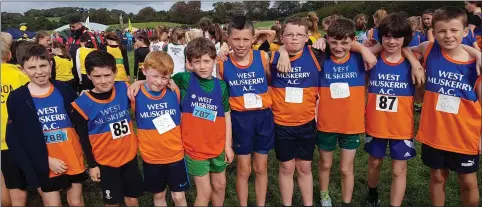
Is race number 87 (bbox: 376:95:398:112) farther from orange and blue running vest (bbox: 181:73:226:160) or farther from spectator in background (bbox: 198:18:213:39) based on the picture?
spectator in background (bbox: 198:18:213:39)

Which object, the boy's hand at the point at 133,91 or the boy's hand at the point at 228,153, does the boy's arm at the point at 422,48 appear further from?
the boy's hand at the point at 133,91

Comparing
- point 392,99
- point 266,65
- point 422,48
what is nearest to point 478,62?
point 422,48

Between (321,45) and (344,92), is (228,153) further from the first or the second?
(321,45)

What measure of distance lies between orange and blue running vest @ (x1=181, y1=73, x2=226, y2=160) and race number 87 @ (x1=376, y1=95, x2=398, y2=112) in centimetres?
145

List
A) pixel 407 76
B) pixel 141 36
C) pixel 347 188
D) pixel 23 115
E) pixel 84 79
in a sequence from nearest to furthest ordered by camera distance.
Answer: pixel 23 115, pixel 407 76, pixel 347 188, pixel 84 79, pixel 141 36

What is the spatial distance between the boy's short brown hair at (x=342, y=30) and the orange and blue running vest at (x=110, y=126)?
1.93 metres

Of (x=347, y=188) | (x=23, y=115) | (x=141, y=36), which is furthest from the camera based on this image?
(x=141, y=36)

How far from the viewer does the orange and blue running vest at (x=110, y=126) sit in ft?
9.95

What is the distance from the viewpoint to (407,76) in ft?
10.7

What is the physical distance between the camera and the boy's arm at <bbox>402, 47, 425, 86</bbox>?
3.13 meters

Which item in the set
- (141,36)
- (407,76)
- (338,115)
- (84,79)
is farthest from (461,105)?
(141,36)

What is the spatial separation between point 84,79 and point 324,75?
504 centimetres

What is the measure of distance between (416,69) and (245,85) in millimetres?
1482

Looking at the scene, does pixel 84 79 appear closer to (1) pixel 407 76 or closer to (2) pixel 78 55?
(2) pixel 78 55
